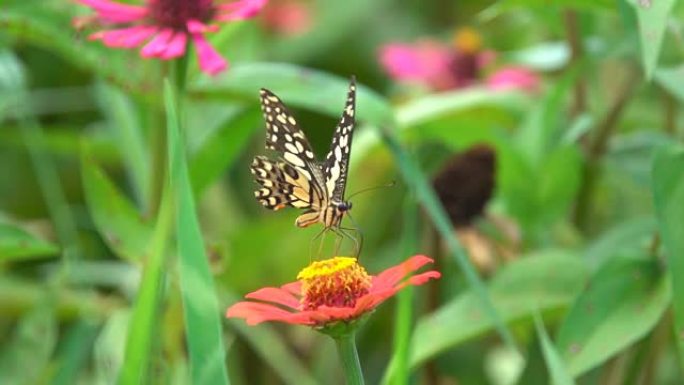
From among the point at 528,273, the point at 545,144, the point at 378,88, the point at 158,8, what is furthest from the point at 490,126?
the point at 378,88

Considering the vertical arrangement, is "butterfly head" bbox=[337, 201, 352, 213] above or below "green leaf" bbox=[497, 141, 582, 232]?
above

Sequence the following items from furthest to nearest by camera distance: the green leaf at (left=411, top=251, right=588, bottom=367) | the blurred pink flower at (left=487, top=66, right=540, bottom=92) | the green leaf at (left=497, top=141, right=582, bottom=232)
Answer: the blurred pink flower at (left=487, top=66, right=540, bottom=92), the green leaf at (left=497, top=141, right=582, bottom=232), the green leaf at (left=411, top=251, right=588, bottom=367)

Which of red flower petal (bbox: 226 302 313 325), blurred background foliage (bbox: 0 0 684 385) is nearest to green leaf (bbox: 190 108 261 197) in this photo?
blurred background foliage (bbox: 0 0 684 385)

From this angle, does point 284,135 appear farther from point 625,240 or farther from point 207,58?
point 625,240

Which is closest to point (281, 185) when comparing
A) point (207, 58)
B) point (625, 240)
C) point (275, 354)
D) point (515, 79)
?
point (207, 58)

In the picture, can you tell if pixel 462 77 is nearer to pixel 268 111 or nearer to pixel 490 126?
pixel 490 126

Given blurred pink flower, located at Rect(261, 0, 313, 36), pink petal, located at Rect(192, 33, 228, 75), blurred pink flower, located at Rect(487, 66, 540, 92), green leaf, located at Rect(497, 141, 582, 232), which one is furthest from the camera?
blurred pink flower, located at Rect(261, 0, 313, 36)

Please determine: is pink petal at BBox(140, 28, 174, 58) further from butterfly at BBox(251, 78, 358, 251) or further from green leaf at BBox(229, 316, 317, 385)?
green leaf at BBox(229, 316, 317, 385)
